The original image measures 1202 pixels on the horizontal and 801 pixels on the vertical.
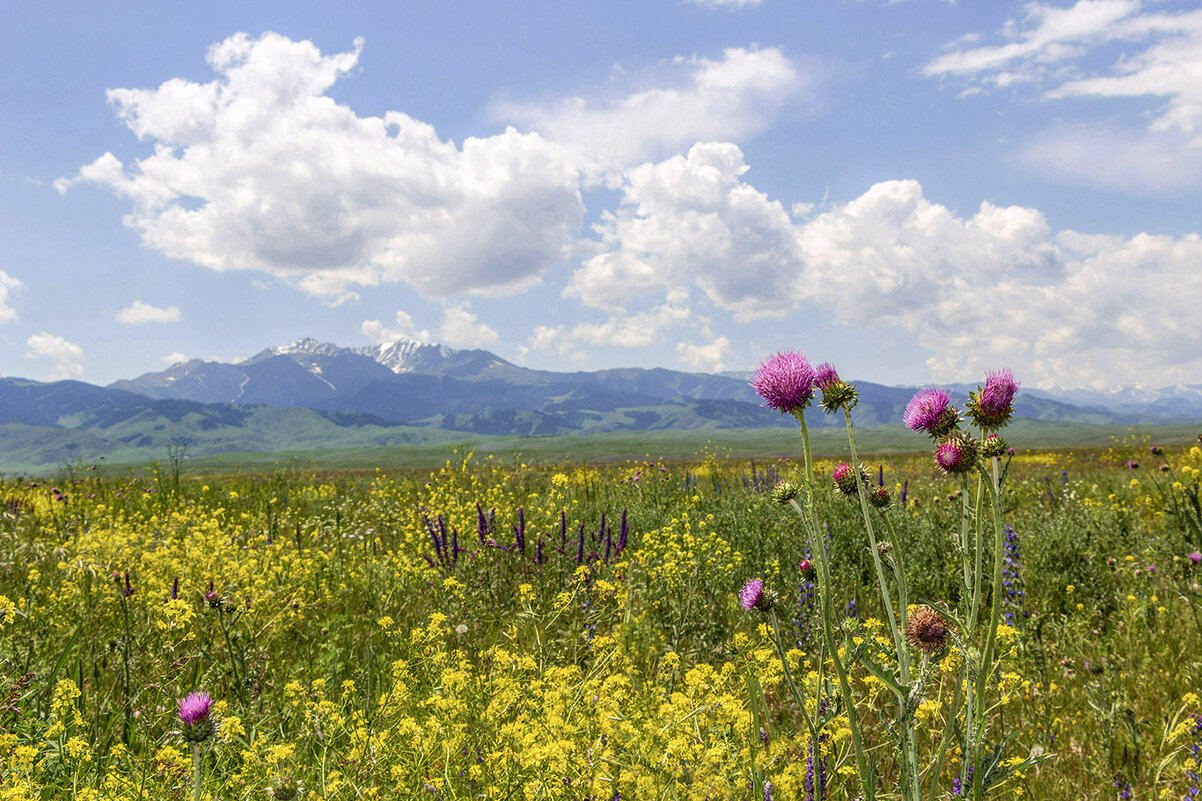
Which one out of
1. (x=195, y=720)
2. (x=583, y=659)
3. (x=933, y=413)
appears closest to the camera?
(x=195, y=720)

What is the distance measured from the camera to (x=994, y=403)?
2148mm

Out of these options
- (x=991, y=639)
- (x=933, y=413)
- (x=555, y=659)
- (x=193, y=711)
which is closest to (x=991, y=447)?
(x=933, y=413)

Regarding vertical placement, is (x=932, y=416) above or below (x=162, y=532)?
above

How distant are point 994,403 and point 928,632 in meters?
0.84

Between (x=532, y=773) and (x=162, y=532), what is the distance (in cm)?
736

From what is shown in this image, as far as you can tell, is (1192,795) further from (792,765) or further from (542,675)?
(542,675)

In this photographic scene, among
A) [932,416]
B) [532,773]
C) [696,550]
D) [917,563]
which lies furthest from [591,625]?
[917,563]

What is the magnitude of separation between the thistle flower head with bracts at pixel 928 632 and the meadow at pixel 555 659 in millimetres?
54

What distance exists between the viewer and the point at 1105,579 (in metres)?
5.77

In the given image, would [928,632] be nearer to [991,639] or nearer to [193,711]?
[991,639]

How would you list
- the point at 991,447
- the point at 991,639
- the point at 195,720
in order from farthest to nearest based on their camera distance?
the point at 195,720, the point at 991,447, the point at 991,639

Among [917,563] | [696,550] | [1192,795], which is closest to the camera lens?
[1192,795]

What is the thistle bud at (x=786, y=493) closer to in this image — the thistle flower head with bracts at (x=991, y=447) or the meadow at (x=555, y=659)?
the meadow at (x=555, y=659)

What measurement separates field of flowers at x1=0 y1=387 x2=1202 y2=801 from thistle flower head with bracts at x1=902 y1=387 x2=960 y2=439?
21cm
